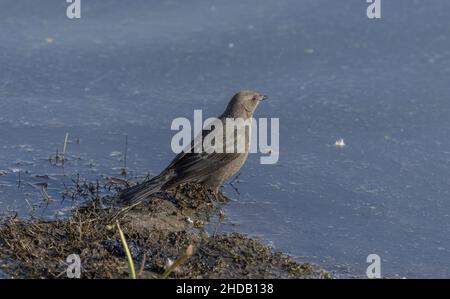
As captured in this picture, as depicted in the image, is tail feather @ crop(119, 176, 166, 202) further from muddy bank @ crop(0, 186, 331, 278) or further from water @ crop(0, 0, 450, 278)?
water @ crop(0, 0, 450, 278)

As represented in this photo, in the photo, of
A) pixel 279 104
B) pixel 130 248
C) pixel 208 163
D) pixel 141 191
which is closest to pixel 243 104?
pixel 279 104

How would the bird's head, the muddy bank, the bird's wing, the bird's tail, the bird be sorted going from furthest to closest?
the bird's head
the bird's wing
the bird
the bird's tail
the muddy bank

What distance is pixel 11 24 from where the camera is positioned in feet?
38.1

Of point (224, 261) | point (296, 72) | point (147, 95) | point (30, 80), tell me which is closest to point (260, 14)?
point (296, 72)

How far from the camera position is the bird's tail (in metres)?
8.52

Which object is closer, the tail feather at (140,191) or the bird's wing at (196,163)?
the tail feather at (140,191)

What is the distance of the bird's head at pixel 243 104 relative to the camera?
32.5 ft

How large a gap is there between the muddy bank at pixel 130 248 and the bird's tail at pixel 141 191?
0.51ft

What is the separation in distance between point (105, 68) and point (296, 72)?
84.1 inches

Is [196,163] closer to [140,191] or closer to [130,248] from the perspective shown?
[140,191]

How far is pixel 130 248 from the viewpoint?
7.63 meters

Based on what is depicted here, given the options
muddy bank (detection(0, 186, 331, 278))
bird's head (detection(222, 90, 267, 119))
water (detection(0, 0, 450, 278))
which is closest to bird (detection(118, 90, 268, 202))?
bird's head (detection(222, 90, 267, 119))

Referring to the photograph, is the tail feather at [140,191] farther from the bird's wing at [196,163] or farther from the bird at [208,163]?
the bird's wing at [196,163]

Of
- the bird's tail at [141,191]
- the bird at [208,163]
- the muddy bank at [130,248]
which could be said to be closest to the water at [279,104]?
the bird at [208,163]
